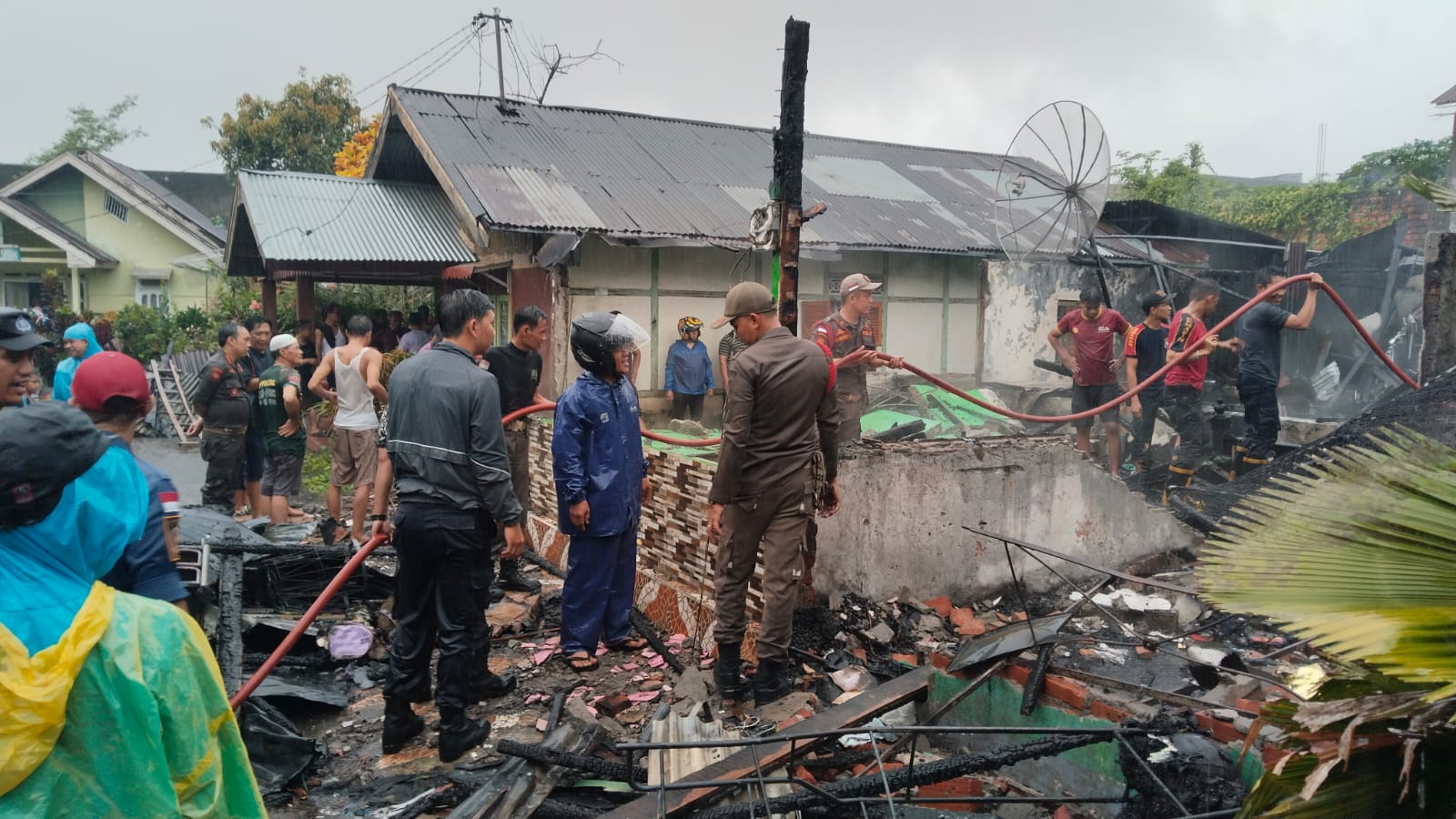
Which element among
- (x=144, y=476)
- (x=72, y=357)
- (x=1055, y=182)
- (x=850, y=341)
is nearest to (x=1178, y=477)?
(x=1055, y=182)

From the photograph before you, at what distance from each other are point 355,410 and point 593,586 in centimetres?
356

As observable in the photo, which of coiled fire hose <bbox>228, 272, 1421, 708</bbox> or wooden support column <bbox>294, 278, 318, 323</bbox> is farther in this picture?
wooden support column <bbox>294, 278, 318, 323</bbox>

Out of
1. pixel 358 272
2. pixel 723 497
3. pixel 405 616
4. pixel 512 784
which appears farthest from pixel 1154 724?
pixel 358 272

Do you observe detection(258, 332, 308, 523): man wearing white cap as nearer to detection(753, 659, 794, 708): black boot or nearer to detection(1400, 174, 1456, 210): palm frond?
detection(753, 659, 794, 708): black boot

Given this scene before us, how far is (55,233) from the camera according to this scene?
22.3m

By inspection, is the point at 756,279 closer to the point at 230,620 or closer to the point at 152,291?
the point at 230,620

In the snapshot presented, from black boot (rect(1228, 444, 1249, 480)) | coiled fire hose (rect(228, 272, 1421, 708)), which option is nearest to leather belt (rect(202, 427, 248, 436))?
coiled fire hose (rect(228, 272, 1421, 708))

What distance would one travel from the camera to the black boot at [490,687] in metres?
4.47

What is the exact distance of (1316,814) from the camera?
146cm

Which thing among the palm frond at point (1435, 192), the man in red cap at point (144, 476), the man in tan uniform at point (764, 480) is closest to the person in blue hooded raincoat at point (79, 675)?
the man in red cap at point (144, 476)

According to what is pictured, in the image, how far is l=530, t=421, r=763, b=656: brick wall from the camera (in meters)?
5.19

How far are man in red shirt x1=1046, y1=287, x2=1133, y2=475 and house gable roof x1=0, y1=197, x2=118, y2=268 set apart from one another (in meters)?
25.0

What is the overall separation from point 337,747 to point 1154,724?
3.59 m

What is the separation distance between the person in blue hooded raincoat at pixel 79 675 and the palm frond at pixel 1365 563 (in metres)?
2.17
